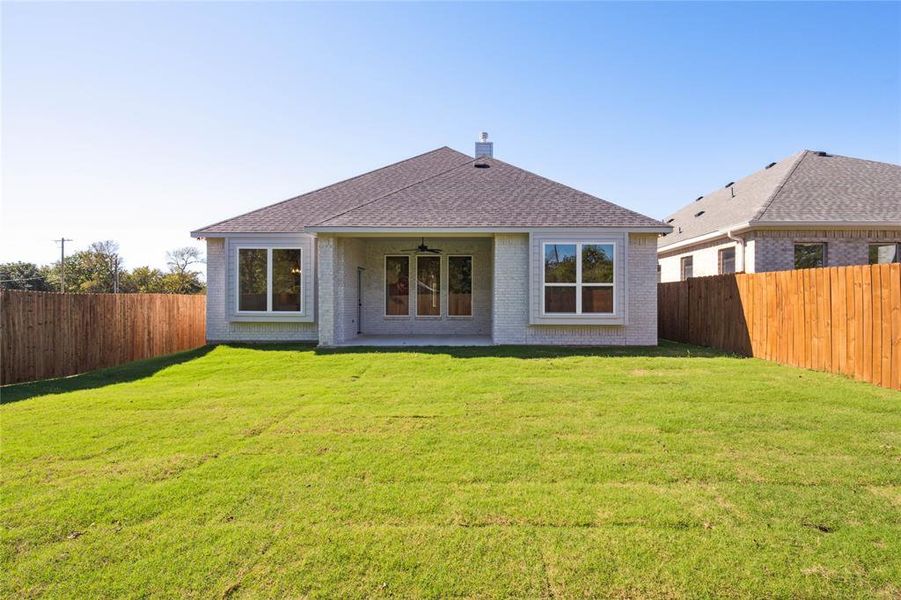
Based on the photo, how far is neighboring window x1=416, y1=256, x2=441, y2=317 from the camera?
1563cm

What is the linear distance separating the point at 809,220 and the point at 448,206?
1005cm

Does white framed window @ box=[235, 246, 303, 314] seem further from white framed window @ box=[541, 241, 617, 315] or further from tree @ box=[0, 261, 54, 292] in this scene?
tree @ box=[0, 261, 54, 292]

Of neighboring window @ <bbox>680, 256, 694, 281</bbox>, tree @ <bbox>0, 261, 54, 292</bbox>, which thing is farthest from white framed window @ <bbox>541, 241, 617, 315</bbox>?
tree @ <bbox>0, 261, 54, 292</bbox>

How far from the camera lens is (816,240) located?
13414 mm

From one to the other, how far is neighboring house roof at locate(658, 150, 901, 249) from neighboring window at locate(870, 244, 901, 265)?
35.0 inches

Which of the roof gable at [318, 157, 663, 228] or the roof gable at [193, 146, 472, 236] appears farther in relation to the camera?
the roof gable at [193, 146, 472, 236]

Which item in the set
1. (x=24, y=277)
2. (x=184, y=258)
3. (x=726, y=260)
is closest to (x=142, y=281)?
(x=24, y=277)

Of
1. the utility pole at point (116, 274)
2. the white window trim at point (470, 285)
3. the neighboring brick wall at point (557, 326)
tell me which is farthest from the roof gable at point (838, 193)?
the utility pole at point (116, 274)

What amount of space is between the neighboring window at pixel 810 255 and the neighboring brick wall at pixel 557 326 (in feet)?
15.9

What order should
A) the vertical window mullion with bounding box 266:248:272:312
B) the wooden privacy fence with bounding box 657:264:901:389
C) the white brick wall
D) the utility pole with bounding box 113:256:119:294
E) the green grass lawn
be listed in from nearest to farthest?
the green grass lawn < the wooden privacy fence with bounding box 657:264:901:389 < the vertical window mullion with bounding box 266:248:272:312 < the white brick wall < the utility pole with bounding box 113:256:119:294

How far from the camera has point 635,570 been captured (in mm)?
2635

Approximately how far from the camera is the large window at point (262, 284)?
13250 millimetres

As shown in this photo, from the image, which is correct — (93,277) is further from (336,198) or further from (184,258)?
(336,198)

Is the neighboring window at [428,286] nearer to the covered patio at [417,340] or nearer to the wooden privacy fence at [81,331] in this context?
the covered patio at [417,340]
